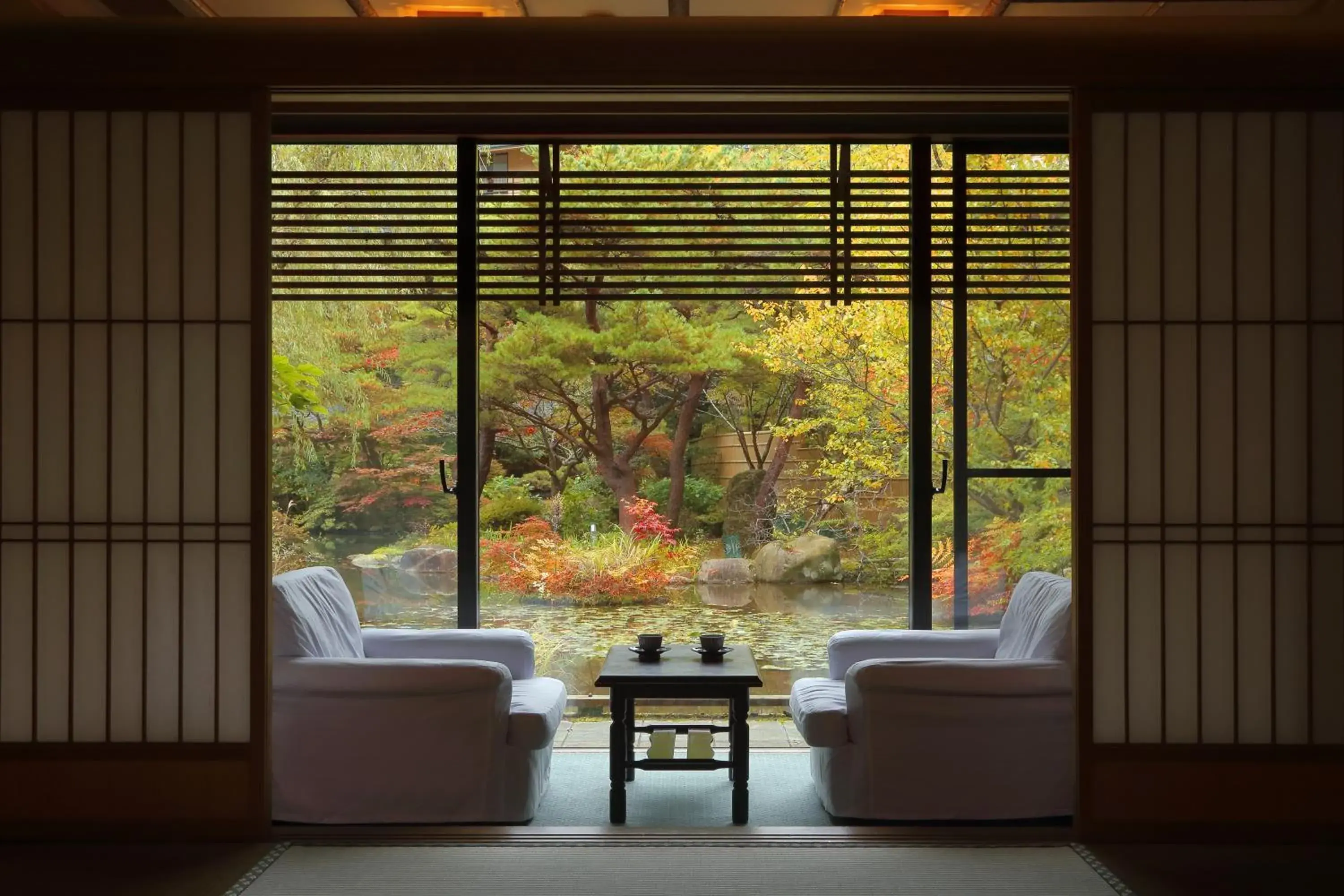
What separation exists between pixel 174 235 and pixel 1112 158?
3100 millimetres

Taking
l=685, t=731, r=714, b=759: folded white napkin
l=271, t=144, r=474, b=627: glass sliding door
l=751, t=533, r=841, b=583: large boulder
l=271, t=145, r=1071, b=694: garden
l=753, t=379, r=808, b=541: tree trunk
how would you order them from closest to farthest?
l=685, t=731, r=714, b=759: folded white napkin → l=271, t=144, r=474, b=627: glass sliding door → l=271, t=145, r=1071, b=694: garden → l=751, t=533, r=841, b=583: large boulder → l=753, t=379, r=808, b=541: tree trunk

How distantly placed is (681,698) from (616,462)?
14.7ft

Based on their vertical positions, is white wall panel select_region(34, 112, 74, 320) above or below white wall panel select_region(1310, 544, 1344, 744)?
above

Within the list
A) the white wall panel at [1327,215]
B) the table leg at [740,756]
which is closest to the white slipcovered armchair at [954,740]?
the table leg at [740,756]

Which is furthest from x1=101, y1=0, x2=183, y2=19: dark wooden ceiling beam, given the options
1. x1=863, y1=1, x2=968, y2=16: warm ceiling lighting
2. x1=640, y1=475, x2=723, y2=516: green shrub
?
x1=640, y1=475, x2=723, y2=516: green shrub

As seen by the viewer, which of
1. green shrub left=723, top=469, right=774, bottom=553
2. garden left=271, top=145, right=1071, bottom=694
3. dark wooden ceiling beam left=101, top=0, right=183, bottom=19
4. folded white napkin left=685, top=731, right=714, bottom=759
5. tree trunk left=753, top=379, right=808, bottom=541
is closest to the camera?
dark wooden ceiling beam left=101, top=0, right=183, bottom=19

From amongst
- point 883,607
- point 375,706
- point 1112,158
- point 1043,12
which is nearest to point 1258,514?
point 1112,158

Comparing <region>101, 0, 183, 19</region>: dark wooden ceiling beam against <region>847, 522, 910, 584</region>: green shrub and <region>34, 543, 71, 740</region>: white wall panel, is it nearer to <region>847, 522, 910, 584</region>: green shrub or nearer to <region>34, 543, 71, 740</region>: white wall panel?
<region>34, 543, 71, 740</region>: white wall panel

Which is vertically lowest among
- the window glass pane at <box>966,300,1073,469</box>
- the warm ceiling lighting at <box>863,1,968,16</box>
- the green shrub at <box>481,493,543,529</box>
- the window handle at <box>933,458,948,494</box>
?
the green shrub at <box>481,493,543,529</box>

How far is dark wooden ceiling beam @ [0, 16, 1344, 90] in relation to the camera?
343 centimetres

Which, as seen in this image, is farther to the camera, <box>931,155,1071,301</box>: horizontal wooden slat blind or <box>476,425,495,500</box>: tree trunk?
<box>476,425,495,500</box>: tree trunk

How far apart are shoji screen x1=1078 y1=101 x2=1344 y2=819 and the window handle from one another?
1191mm

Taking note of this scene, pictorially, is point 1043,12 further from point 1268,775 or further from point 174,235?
point 174,235

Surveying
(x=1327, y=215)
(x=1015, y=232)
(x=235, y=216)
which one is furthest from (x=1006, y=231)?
(x=235, y=216)
